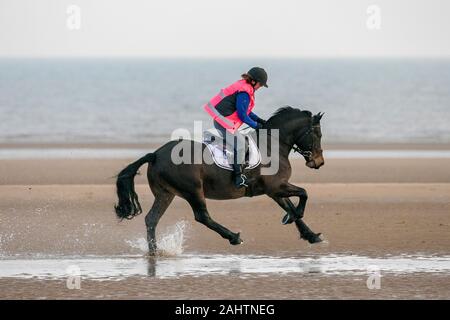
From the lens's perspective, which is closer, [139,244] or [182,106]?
[139,244]

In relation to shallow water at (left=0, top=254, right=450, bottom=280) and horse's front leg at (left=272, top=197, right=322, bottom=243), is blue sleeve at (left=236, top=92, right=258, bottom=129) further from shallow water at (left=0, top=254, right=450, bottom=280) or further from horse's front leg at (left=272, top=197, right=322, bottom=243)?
shallow water at (left=0, top=254, right=450, bottom=280)

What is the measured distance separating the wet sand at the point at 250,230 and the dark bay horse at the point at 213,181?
56cm

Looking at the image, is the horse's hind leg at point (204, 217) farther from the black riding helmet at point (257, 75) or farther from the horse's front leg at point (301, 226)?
the black riding helmet at point (257, 75)

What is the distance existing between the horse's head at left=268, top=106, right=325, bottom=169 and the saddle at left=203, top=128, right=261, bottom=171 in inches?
20.4

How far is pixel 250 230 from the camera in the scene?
56.2 ft

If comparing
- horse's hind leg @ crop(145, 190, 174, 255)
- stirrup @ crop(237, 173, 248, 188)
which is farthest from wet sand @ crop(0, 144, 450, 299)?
stirrup @ crop(237, 173, 248, 188)

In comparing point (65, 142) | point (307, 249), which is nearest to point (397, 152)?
point (65, 142)

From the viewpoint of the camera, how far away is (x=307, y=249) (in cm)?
1520

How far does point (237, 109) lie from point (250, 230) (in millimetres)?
3034

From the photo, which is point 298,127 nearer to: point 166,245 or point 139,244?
point 166,245

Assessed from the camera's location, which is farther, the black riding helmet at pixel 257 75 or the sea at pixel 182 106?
the sea at pixel 182 106

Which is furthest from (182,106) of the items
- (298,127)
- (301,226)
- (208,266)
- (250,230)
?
(208,266)

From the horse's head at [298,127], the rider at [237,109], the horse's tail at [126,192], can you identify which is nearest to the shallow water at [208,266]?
the horse's tail at [126,192]

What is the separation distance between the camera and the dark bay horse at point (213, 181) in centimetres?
1447
